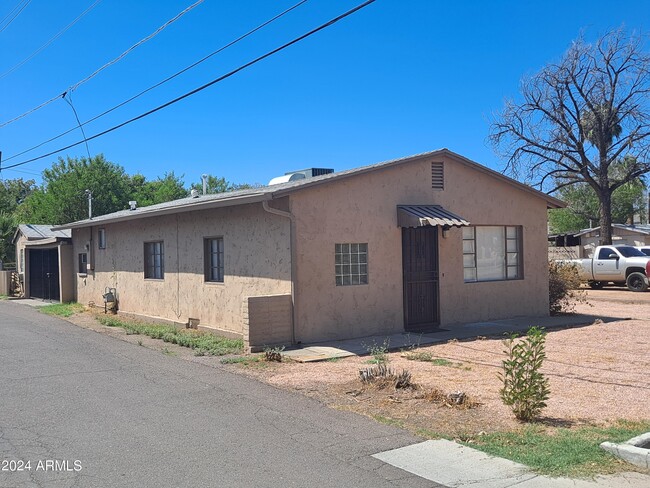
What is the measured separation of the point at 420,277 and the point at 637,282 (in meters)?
16.1

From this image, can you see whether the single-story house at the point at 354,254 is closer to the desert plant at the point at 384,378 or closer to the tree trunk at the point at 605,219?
the desert plant at the point at 384,378

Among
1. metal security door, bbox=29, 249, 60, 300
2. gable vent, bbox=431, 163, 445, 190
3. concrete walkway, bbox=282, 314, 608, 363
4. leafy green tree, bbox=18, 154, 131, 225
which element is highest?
leafy green tree, bbox=18, 154, 131, 225

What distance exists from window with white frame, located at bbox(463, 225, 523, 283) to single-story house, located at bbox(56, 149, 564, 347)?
3cm

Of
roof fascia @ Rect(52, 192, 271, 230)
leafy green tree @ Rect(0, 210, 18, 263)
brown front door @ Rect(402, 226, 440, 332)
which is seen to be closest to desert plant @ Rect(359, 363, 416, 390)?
roof fascia @ Rect(52, 192, 271, 230)

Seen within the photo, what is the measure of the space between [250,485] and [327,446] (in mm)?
1188

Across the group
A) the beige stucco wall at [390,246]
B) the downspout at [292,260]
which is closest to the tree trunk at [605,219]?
the beige stucco wall at [390,246]

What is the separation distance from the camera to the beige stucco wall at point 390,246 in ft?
38.9

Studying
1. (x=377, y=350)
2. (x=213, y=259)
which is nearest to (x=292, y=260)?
(x=377, y=350)

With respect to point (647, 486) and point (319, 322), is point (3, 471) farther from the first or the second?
point (319, 322)

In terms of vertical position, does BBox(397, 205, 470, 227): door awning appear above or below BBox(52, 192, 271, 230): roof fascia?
below

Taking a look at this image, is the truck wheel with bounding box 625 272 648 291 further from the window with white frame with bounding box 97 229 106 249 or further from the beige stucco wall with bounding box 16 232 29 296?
the beige stucco wall with bounding box 16 232 29 296

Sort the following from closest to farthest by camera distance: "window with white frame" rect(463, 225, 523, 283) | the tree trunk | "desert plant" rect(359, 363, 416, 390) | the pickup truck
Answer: "desert plant" rect(359, 363, 416, 390) → "window with white frame" rect(463, 225, 523, 283) → the pickup truck → the tree trunk

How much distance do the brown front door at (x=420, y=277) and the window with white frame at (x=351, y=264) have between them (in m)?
1.07

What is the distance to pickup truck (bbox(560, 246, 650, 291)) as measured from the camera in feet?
83.3
